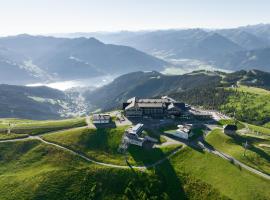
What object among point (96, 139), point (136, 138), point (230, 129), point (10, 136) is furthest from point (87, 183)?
point (230, 129)

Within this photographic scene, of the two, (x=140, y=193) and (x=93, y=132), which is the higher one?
(x=93, y=132)

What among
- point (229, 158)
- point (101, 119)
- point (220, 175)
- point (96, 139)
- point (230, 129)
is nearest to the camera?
point (220, 175)

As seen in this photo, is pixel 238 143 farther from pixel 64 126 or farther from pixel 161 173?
pixel 64 126

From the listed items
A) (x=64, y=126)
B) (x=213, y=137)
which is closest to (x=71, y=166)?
(x=64, y=126)

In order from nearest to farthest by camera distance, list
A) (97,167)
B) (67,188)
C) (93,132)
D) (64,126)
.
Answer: (67,188) < (97,167) < (93,132) < (64,126)

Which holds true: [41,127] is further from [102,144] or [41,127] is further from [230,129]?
[230,129]

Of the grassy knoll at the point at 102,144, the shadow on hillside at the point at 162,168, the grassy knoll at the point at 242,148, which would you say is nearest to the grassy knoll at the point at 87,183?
the shadow on hillside at the point at 162,168

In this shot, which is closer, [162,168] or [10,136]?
[162,168]

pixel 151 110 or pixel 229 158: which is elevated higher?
pixel 151 110
